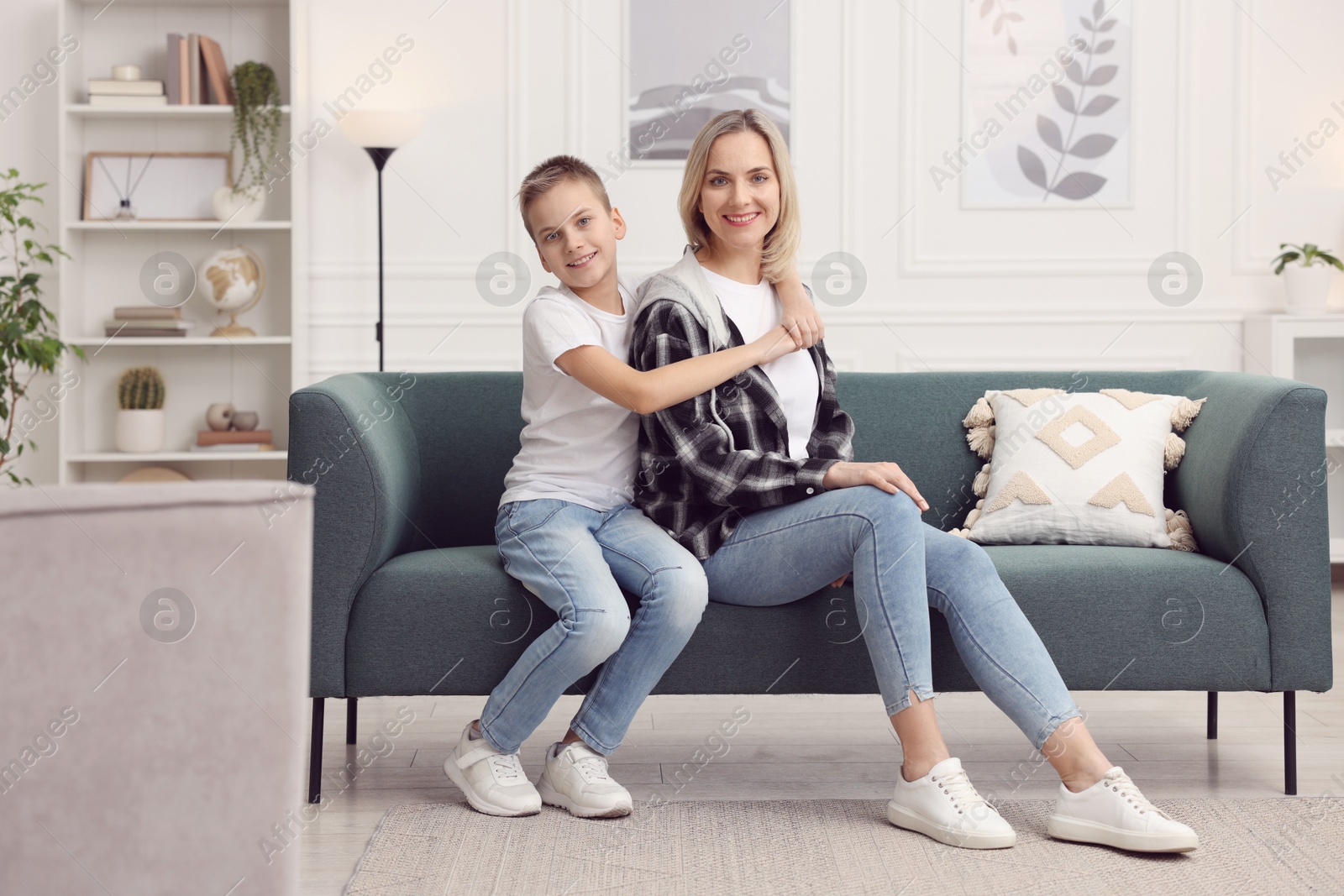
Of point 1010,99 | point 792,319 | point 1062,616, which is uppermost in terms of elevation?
point 1010,99

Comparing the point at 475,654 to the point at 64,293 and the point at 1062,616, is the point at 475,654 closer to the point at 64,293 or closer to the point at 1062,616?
the point at 1062,616

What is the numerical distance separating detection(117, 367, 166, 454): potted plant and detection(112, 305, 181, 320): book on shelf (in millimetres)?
171

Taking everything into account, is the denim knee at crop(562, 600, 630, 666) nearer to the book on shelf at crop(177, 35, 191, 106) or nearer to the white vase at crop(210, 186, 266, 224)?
the white vase at crop(210, 186, 266, 224)

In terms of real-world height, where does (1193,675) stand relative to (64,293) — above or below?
below

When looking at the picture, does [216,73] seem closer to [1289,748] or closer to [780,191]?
[780,191]

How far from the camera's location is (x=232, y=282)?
11.3ft

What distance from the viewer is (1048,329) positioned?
3559mm

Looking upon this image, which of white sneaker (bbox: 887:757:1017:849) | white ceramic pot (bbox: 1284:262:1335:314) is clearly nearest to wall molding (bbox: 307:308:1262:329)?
white ceramic pot (bbox: 1284:262:1335:314)

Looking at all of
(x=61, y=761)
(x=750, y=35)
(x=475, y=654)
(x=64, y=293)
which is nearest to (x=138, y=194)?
(x=64, y=293)

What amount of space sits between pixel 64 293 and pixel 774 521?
2736 millimetres

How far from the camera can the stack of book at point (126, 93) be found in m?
3.41

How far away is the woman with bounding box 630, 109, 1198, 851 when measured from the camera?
1564 mm

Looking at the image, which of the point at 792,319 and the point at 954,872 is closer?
the point at 954,872

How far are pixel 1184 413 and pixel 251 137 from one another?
2790 millimetres
